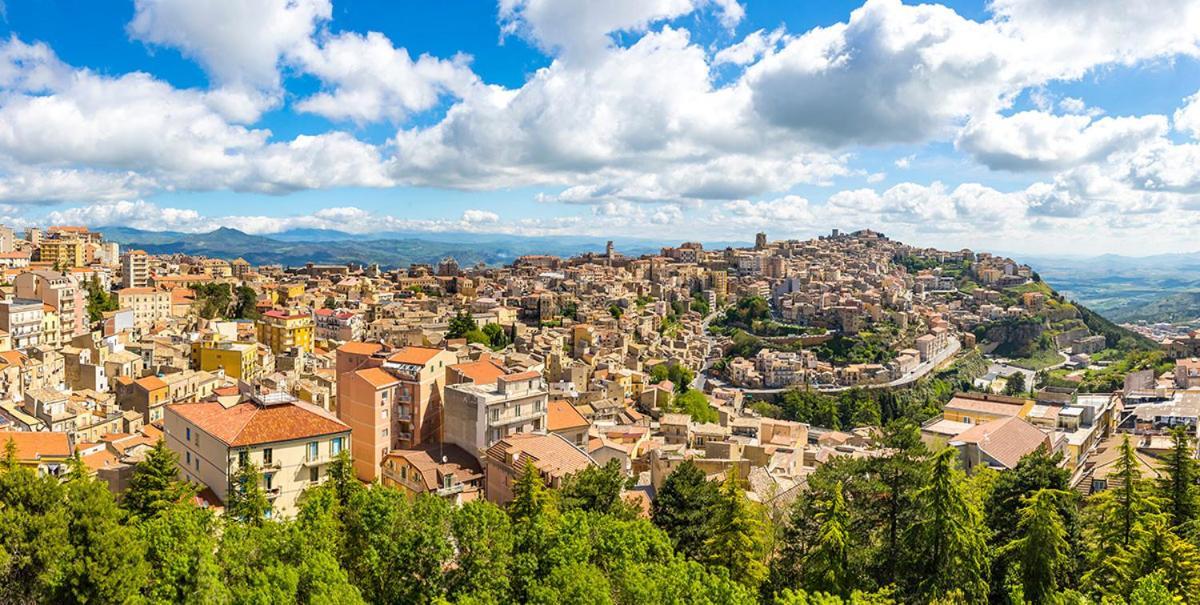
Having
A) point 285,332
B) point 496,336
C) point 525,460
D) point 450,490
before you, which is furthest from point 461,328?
point 525,460

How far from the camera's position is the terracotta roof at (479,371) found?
94.6 feet

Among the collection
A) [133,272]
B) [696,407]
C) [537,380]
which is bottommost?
[696,407]

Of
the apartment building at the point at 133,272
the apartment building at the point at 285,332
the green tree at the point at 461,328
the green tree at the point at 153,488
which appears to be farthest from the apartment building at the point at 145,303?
the green tree at the point at 153,488

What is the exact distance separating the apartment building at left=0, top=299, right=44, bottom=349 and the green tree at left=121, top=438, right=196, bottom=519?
1082 inches

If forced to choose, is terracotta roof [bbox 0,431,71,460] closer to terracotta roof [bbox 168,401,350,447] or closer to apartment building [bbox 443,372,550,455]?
terracotta roof [bbox 168,401,350,447]

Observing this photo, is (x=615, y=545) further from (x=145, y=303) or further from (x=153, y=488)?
(x=145, y=303)

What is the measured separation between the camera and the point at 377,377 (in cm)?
2694

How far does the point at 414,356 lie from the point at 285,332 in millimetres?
24833

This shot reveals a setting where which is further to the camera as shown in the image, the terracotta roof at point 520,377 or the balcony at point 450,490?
the terracotta roof at point 520,377

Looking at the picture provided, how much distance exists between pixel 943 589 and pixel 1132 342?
300ft

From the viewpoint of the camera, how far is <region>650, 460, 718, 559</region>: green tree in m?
19.1

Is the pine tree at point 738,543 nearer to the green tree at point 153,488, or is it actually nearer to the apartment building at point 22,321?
the green tree at point 153,488

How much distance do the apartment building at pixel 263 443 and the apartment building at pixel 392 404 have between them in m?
3.65

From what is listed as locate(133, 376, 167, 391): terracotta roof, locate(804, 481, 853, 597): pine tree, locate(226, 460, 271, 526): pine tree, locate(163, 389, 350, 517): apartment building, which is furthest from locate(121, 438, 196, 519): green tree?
locate(133, 376, 167, 391): terracotta roof
